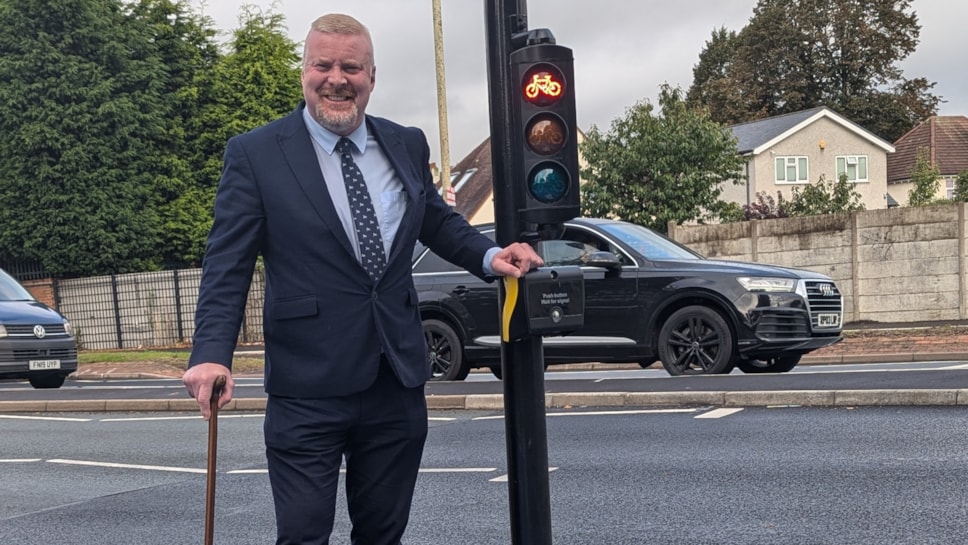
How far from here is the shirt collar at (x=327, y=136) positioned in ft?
11.9

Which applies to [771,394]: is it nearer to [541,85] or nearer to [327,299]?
[541,85]

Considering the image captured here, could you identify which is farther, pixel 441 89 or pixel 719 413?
pixel 441 89

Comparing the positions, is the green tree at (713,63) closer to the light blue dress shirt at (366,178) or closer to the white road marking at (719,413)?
the white road marking at (719,413)

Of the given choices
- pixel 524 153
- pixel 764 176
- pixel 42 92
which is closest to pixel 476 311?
pixel 524 153

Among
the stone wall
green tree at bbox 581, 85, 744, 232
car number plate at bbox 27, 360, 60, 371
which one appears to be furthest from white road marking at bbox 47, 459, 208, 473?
green tree at bbox 581, 85, 744, 232

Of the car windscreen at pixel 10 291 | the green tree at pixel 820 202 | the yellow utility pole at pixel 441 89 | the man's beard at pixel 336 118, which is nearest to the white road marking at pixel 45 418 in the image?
the car windscreen at pixel 10 291

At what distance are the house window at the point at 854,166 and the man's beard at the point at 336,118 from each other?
52.6 meters

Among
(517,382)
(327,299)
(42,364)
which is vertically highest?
(327,299)

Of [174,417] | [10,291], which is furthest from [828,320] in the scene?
[10,291]

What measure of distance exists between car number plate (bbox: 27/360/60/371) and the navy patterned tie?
14.1 m

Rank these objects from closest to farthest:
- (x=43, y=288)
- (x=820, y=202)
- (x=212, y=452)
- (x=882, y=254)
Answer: (x=212, y=452) → (x=882, y=254) → (x=43, y=288) → (x=820, y=202)

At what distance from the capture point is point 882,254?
2044 cm

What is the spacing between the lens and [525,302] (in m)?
3.93

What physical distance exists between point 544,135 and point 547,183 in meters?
0.19
